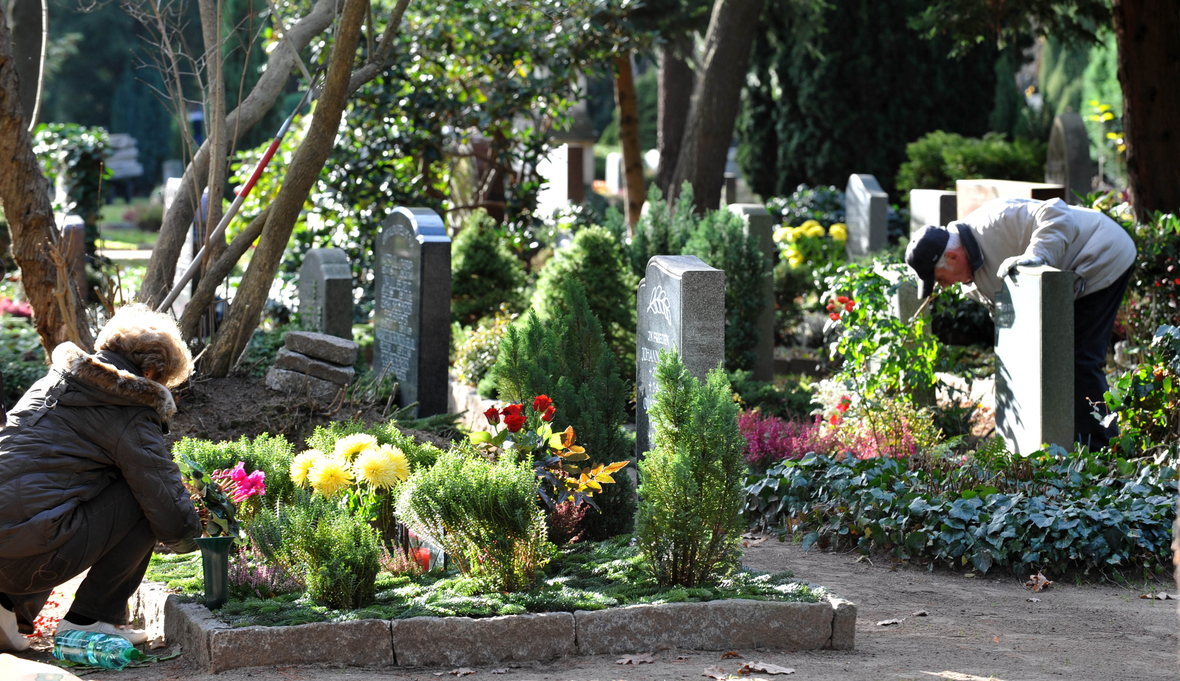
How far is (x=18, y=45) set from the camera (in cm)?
1046

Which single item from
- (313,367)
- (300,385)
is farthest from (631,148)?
(300,385)

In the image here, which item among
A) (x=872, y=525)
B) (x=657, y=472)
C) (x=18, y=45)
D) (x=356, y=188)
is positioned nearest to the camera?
(x=657, y=472)

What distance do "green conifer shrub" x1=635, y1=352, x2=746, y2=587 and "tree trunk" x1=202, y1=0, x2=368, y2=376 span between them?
130 inches

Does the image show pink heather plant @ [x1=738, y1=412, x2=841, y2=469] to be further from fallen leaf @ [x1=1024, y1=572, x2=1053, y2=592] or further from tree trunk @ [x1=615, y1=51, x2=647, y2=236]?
tree trunk @ [x1=615, y1=51, x2=647, y2=236]

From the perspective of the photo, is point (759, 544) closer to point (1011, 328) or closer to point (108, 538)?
point (1011, 328)

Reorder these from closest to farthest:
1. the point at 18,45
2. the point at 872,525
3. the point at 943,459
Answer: the point at 872,525 → the point at 943,459 → the point at 18,45

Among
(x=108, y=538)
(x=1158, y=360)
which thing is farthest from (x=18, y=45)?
(x=1158, y=360)

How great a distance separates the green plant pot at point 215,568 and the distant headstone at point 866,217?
10.2 meters

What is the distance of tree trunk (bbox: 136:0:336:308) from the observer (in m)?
6.93

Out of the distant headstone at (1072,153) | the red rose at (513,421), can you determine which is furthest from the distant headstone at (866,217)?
the red rose at (513,421)

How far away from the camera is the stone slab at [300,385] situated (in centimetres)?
651

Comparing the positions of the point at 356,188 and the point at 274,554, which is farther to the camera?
the point at 356,188

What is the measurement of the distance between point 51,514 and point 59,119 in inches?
1613

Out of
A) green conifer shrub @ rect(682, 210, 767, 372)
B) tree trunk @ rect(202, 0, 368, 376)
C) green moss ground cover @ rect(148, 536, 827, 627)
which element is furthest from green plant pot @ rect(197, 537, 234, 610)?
green conifer shrub @ rect(682, 210, 767, 372)
